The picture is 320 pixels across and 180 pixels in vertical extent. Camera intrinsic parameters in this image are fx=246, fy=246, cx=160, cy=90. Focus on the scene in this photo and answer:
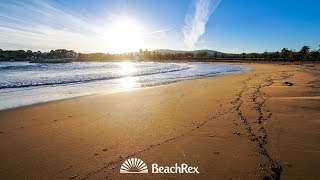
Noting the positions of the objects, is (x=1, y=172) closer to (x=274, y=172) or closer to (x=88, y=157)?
(x=88, y=157)

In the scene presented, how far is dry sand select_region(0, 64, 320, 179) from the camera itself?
4.04 metres

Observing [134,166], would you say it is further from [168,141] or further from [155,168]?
[168,141]

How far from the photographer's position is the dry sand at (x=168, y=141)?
13.2 feet

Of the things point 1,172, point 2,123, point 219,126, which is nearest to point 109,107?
point 2,123

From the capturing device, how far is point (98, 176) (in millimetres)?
3908

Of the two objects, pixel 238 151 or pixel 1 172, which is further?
pixel 238 151

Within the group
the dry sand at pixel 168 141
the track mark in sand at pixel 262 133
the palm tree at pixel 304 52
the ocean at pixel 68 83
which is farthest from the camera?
the palm tree at pixel 304 52

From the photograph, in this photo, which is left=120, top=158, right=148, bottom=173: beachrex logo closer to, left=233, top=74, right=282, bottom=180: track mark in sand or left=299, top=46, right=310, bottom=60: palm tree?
left=233, top=74, right=282, bottom=180: track mark in sand

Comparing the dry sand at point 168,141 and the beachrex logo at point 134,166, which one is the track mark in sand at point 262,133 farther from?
the beachrex logo at point 134,166

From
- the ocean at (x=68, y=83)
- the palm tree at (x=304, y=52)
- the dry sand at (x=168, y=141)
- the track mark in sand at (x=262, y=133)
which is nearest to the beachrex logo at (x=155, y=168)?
the dry sand at (x=168, y=141)

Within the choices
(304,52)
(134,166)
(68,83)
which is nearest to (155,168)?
(134,166)

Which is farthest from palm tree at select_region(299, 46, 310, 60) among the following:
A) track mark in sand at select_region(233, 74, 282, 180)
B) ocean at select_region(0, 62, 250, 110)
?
track mark in sand at select_region(233, 74, 282, 180)

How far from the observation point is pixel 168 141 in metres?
5.34

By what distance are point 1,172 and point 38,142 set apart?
1381 millimetres
